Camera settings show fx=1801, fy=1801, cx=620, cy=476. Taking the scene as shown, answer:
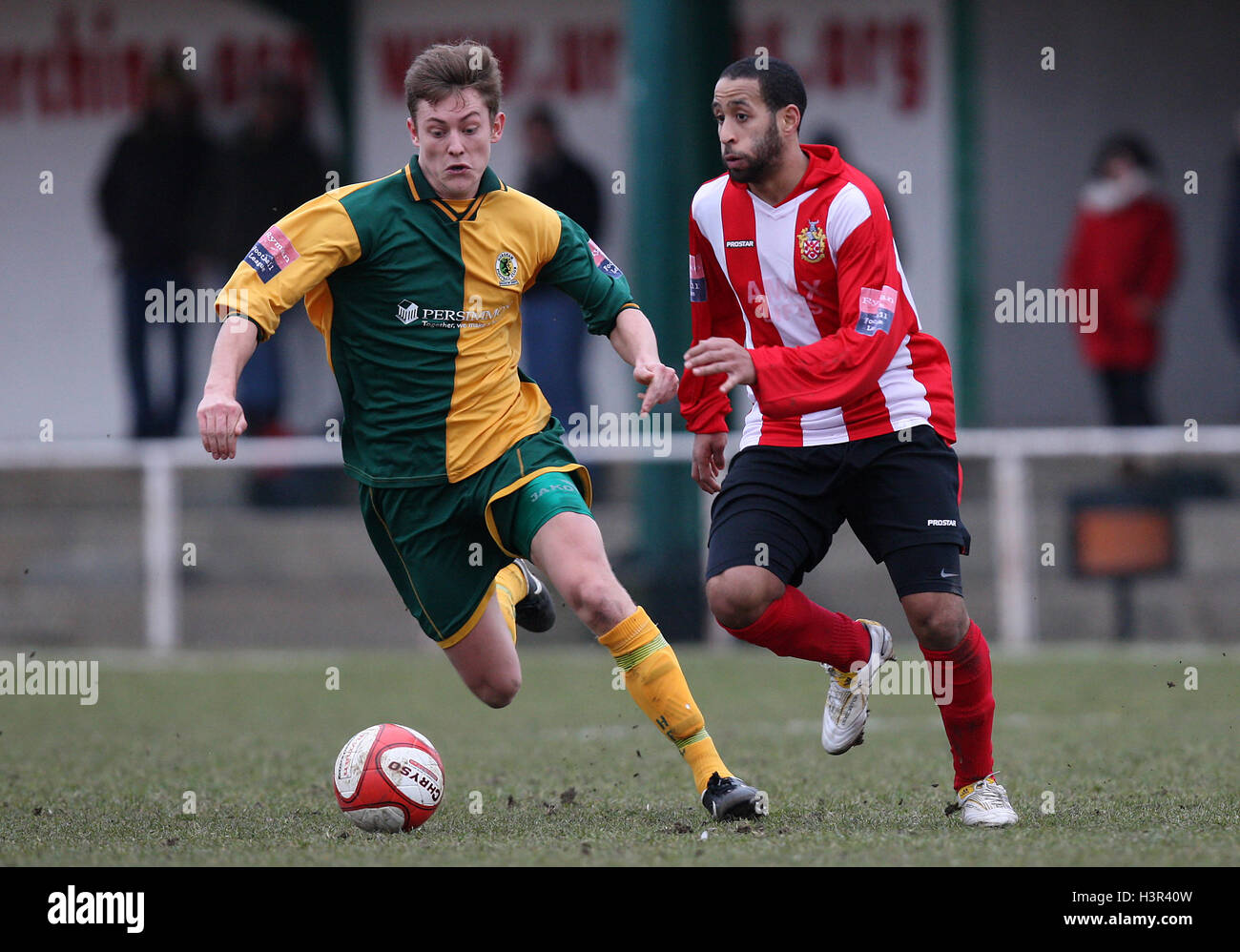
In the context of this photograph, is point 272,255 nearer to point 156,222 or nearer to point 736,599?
point 736,599

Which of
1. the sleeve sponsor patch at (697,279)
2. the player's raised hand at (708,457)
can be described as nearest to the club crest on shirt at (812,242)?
the sleeve sponsor patch at (697,279)

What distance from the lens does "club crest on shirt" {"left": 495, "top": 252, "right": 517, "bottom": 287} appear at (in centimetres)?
525

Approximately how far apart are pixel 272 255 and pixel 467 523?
0.99m

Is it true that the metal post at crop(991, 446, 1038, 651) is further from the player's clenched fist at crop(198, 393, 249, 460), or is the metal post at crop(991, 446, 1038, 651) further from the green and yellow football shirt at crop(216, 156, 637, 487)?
the player's clenched fist at crop(198, 393, 249, 460)

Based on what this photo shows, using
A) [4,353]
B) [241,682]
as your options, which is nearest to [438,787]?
[241,682]

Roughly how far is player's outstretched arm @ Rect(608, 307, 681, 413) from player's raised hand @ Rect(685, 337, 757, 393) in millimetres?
164

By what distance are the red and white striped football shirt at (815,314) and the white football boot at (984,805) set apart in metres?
0.98

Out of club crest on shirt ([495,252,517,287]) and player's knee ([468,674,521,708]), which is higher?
club crest on shirt ([495,252,517,287])

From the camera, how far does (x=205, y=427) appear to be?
4.51 m
